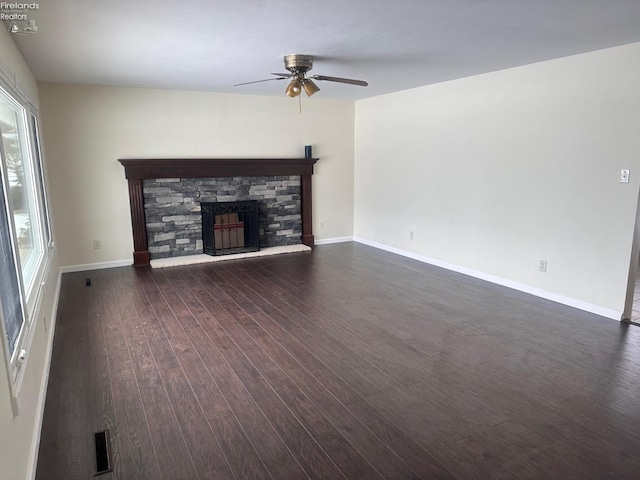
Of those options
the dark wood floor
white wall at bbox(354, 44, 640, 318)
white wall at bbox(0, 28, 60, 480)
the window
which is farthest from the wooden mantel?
white wall at bbox(0, 28, 60, 480)

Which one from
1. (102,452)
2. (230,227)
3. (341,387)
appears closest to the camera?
(102,452)

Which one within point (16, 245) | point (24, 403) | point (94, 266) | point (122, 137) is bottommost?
point (94, 266)

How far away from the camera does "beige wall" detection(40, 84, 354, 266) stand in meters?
5.11

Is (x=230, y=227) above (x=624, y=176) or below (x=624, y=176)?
below

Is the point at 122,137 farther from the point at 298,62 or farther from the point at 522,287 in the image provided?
the point at 522,287

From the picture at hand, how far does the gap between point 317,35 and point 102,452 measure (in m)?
2.89

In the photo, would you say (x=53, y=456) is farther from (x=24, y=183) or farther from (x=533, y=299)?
(x=533, y=299)

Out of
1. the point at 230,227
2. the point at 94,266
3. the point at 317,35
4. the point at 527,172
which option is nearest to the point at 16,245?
the point at 317,35

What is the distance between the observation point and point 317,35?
119 inches

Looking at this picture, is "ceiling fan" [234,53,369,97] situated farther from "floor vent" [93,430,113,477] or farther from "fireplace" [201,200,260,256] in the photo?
"floor vent" [93,430,113,477]

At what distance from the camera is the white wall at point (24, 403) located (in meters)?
1.49

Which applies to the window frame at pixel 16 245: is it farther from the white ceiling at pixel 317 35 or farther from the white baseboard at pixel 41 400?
the white ceiling at pixel 317 35

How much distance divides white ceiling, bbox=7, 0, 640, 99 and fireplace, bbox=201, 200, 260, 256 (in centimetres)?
197

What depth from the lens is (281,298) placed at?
424 cm
